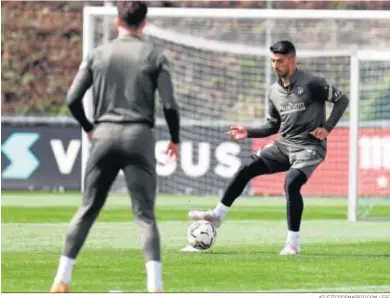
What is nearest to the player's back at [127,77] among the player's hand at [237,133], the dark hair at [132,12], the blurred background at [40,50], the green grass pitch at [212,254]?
the dark hair at [132,12]

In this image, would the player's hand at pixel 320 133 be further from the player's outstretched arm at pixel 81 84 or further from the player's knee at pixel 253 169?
the player's outstretched arm at pixel 81 84

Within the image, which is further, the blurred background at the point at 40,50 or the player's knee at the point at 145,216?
the blurred background at the point at 40,50

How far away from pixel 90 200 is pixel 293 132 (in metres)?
4.50

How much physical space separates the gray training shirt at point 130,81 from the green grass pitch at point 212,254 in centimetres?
136

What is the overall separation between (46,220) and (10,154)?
766cm

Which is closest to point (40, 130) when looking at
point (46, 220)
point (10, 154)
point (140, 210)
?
A: point (10, 154)

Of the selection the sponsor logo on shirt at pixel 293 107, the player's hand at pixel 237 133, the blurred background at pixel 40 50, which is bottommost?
the blurred background at pixel 40 50

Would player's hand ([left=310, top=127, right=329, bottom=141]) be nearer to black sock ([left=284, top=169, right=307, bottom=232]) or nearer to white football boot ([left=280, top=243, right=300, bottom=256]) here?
black sock ([left=284, top=169, right=307, bottom=232])

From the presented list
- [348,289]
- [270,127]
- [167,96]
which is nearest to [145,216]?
[167,96]

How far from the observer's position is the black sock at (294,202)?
14312 millimetres

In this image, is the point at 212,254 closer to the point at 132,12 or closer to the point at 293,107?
the point at 293,107

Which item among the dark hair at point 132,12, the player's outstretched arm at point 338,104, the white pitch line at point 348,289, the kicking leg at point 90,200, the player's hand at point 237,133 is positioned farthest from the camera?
the player's outstretched arm at point 338,104

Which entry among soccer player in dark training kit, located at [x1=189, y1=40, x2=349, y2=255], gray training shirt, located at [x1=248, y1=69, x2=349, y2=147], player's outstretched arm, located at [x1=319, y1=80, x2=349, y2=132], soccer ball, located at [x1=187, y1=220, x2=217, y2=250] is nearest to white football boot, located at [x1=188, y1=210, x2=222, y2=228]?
soccer player in dark training kit, located at [x1=189, y1=40, x2=349, y2=255]

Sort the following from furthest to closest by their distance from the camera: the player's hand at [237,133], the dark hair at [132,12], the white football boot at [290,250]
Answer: the player's hand at [237,133], the white football boot at [290,250], the dark hair at [132,12]
